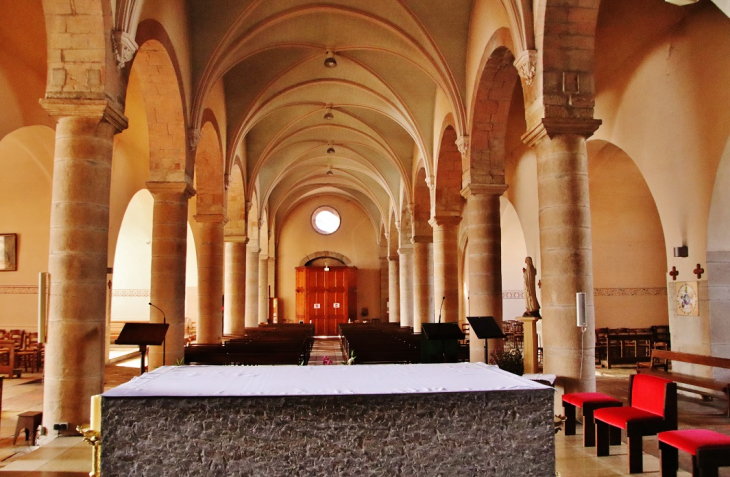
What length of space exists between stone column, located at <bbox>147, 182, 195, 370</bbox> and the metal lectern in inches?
167

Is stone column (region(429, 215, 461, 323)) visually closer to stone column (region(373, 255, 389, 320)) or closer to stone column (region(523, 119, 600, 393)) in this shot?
stone column (region(523, 119, 600, 393))

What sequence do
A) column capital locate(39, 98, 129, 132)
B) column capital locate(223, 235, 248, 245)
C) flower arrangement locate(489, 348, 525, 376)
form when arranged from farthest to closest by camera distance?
column capital locate(223, 235, 248, 245) < flower arrangement locate(489, 348, 525, 376) < column capital locate(39, 98, 129, 132)

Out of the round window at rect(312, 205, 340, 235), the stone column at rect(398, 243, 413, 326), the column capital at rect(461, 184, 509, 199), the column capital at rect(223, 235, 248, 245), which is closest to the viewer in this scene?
the column capital at rect(461, 184, 509, 199)

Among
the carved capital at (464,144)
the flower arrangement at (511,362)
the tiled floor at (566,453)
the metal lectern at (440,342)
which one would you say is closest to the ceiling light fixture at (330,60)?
the carved capital at (464,144)

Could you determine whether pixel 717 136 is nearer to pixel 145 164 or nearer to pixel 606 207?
pixel 606 207

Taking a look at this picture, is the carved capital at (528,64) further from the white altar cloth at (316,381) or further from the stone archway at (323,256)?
the stone archway at (323,256)

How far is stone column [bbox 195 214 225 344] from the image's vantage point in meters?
13.5

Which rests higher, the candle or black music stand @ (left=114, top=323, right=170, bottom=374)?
black music stand @ (left=114, top=323, right=170, bottom=374)

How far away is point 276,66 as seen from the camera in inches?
521

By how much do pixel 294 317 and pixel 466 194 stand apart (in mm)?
19482

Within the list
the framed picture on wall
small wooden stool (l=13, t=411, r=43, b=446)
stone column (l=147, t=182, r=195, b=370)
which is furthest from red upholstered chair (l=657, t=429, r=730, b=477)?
the framed picture on wall

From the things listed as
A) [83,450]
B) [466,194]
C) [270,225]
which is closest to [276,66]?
[466,194]

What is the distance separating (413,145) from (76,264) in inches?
499

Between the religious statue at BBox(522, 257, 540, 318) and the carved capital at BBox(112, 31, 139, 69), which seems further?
the religious statue at BBox(522, 257, 540, 318)
